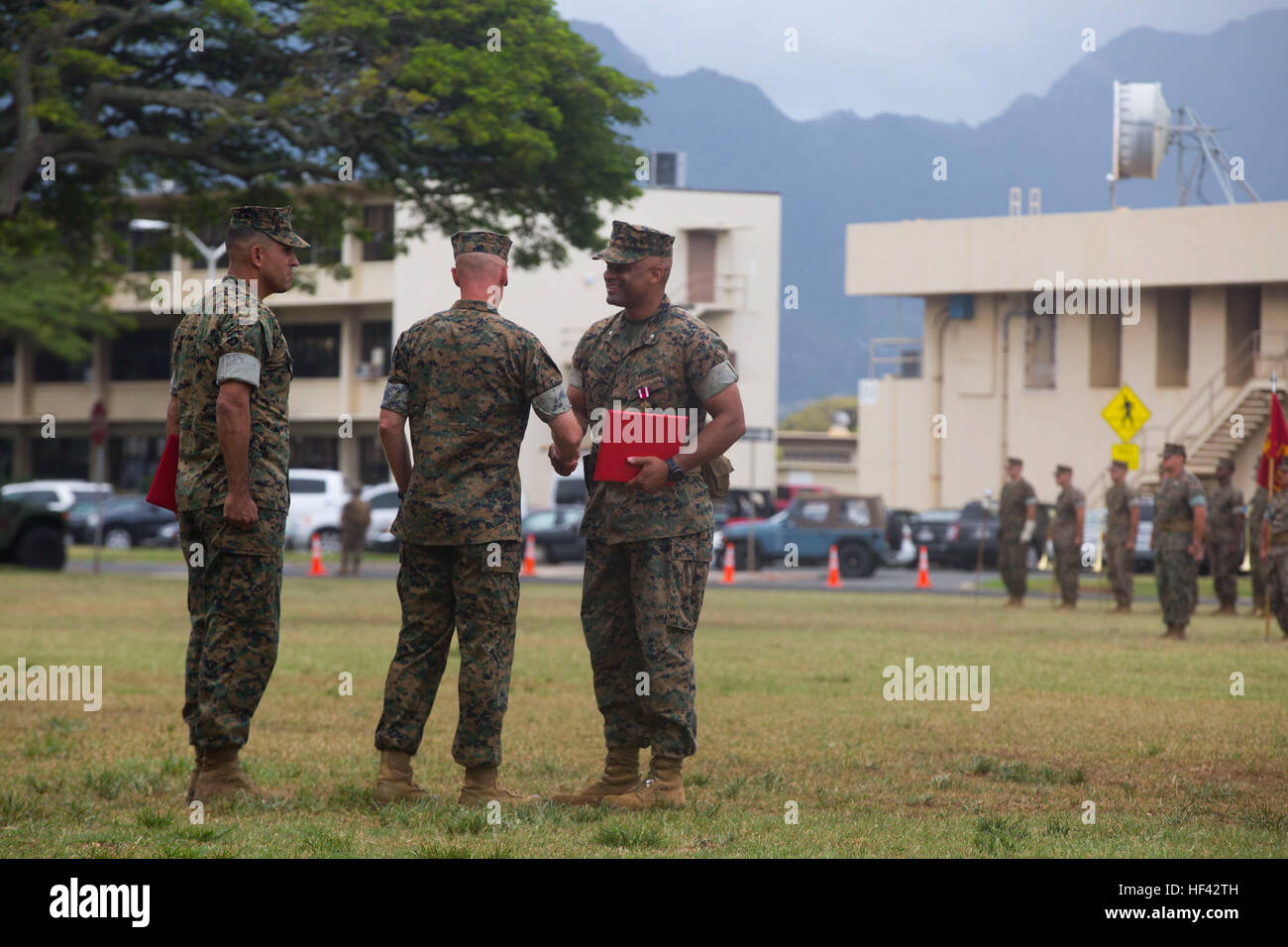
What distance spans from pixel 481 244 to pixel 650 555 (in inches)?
56.4

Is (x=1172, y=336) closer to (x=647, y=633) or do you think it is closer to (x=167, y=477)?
(x=647, y=633)

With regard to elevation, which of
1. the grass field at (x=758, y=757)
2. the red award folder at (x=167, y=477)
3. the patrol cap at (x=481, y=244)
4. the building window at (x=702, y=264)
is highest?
the building window at (x=702, y=264)

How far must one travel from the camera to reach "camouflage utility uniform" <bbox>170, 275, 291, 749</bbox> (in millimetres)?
6746

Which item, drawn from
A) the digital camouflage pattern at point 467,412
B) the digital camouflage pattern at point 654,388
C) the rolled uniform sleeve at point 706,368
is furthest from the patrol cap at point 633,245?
the digital camouflage pattern at point 467,412

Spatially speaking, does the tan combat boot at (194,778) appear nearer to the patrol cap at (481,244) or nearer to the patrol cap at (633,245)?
the patrol cap at (481,244)

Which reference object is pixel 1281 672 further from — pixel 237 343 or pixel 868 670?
pixel 237 343

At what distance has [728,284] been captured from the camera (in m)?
55.8

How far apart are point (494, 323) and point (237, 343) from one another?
102cm

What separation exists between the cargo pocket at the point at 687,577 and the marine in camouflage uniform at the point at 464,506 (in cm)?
63

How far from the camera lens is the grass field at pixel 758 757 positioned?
5984mm

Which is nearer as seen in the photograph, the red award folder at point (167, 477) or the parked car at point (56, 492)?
the red award folder at point (167, 477)
